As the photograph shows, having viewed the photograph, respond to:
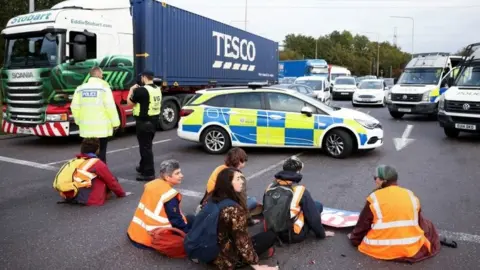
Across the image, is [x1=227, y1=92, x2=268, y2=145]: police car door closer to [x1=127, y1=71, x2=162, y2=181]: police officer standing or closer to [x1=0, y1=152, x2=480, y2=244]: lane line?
[x1=0, y1=152, x2=480, y2=244]: lane line

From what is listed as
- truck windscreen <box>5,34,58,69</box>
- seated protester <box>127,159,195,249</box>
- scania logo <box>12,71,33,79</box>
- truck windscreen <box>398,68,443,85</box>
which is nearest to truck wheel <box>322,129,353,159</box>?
seated protester <box>127,159,195,249</box>

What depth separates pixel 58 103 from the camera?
10.4 meters

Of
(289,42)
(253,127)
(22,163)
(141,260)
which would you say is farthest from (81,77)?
(289,42)

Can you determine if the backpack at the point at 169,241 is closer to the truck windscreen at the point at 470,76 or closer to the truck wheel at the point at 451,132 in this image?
the truck wheel at the point at 451,132

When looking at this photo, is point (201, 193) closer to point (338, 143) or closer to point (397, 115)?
point (338, 143)

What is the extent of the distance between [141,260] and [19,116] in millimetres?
8049

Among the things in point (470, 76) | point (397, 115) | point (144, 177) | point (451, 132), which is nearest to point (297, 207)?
point (144, 177)

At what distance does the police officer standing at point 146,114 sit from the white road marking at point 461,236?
4.44 metres

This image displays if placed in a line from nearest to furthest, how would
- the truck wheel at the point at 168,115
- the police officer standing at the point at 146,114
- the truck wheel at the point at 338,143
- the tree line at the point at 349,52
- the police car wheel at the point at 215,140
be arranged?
the police officer standing at the point at 146,114 → the truck wheel at the point at 338,143 → the police car wheel at the point at 215,140 → the truck wheel at the point at 168,115 → the tree line at the point at 349,52

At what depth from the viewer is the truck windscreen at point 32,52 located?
10273 millimetres

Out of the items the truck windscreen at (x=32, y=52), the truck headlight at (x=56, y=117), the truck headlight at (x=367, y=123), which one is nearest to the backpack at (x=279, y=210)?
the truck headlight at (x=367, y=123)

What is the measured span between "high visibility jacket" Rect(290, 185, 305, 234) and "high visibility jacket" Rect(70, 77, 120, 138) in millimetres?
3763

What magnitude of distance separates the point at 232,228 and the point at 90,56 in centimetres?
846

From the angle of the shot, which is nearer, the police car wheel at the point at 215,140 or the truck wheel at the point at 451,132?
the police car wheel at the point at 215,140
